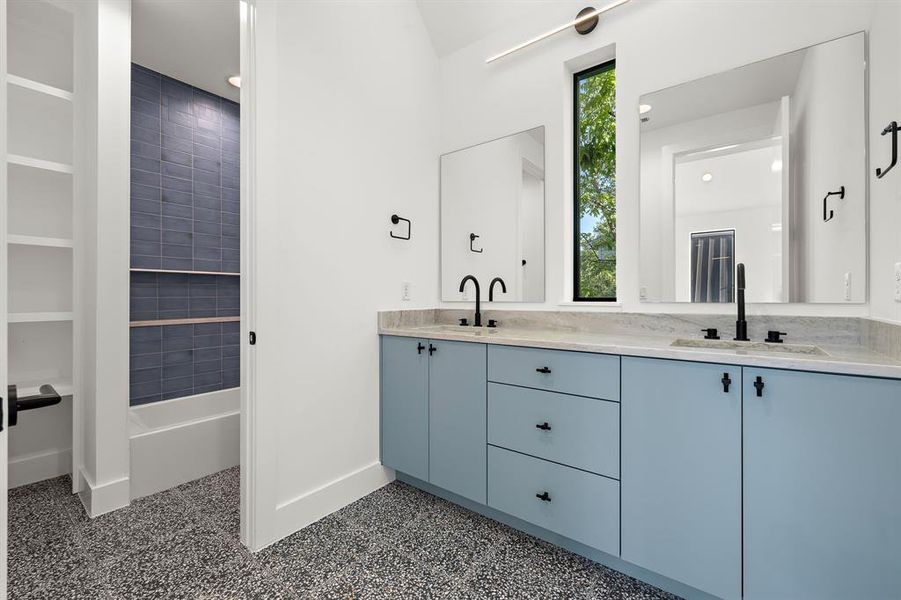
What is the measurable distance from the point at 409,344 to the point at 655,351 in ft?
3.97

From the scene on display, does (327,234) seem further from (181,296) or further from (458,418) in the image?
(181,296)

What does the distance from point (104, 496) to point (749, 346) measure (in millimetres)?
3041

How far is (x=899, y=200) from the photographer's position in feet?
4.01

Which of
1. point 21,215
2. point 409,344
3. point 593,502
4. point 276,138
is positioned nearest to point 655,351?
point 593,502

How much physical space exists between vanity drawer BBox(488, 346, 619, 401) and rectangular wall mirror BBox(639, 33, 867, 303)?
0.65 metres

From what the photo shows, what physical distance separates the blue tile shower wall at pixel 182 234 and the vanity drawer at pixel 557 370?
7.32ft

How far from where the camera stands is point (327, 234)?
2.00m

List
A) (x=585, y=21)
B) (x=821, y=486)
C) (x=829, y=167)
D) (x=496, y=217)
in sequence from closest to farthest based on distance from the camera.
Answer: (x=821, y=486) < (x=829, y=167) < (x=585, y=21) < (x=496, y=217)

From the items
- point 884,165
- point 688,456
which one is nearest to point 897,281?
point 884,165

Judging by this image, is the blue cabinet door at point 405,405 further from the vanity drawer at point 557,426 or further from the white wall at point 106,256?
the white wall at point 106,256

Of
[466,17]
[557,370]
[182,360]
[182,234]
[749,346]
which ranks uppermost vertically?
[466,17]

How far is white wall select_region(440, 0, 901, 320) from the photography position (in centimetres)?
141

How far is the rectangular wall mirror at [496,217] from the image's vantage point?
7.73 feet

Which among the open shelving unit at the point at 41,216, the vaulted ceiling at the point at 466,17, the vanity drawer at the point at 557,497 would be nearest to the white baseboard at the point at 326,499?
the vanity drawer at the point at 557,497
